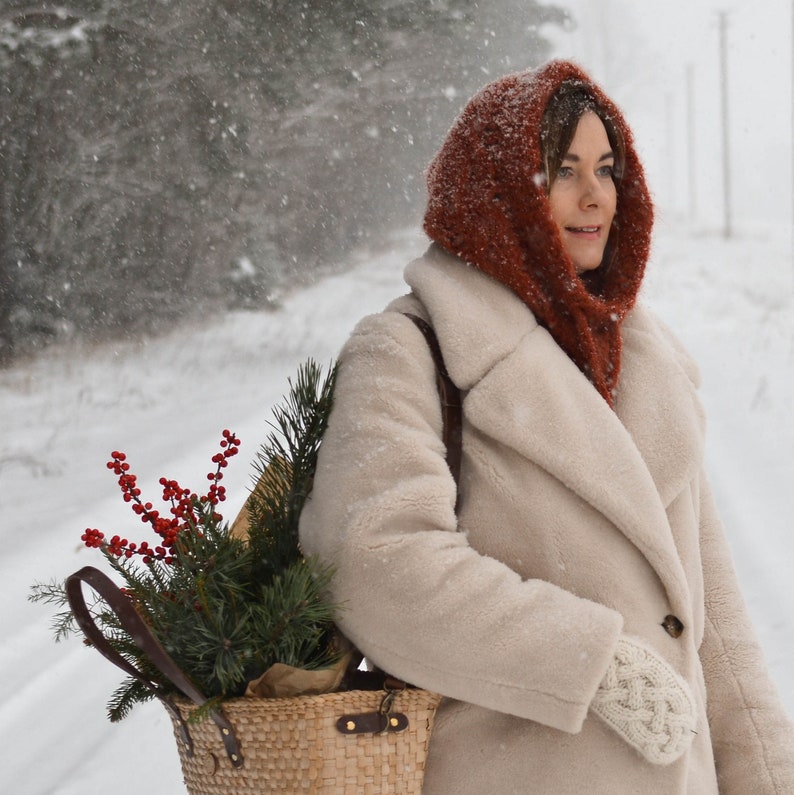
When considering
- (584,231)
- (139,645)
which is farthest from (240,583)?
(584,231)

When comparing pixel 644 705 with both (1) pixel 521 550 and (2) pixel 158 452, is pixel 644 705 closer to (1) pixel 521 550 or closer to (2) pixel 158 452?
(1) pixel 521 550

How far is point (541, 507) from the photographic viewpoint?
5.65 ft

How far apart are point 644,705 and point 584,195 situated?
3.46 feet

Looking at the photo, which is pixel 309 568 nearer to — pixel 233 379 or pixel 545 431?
pixel 545 431

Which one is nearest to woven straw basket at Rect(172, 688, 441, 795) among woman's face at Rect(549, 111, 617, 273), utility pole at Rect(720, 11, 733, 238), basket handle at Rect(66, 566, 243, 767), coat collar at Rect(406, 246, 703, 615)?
basket handle at Rect(66, 566, 243, 767)

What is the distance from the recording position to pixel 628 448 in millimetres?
1796

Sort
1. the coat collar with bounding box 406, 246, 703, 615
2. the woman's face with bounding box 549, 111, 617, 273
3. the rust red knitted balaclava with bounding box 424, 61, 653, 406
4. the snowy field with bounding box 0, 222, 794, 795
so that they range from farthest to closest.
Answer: the snowy field with bounding box 0, 222, 794, 795
the woman's face with bounding box 549, 111, 617, 273
the rust red knitted balaclava with bounding box 424, 61, 653, 406
the coat collar with bounding box 406, 246, 703, 615

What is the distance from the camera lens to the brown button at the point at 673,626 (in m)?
1.78

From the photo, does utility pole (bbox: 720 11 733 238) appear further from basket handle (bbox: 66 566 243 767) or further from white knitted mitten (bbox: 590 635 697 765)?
basket handle (bbox: 66 566 243 767)

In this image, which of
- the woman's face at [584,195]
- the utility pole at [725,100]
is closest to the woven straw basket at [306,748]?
the woman's face at [584,195]

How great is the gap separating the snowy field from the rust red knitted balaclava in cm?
37

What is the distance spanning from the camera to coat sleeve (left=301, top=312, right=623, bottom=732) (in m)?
1.54

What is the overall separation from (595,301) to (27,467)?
761 cm

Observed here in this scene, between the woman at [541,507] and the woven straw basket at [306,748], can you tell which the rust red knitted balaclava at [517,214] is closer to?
the woman at [541,507]
